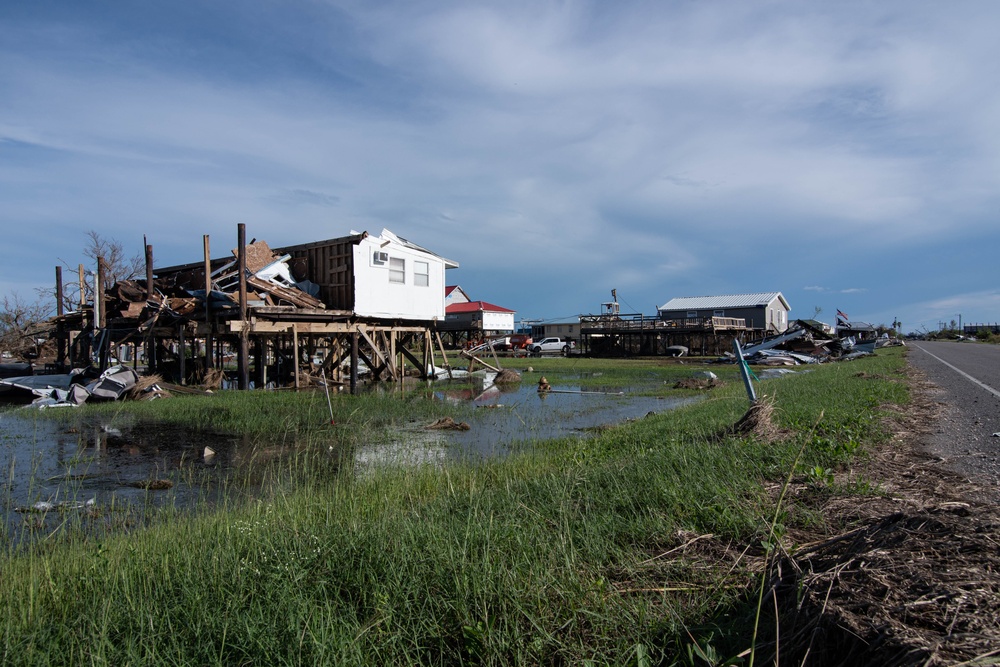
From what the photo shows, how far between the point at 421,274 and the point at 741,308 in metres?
48.2

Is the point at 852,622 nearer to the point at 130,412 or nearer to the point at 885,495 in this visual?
the point at 885,495

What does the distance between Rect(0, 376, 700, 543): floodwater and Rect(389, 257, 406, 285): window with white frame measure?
8624 millimetres

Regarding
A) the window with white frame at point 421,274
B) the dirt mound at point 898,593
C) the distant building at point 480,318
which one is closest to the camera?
the dirt mound at point 898,593

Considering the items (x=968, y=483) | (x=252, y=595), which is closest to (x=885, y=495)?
(x=968, y=483)

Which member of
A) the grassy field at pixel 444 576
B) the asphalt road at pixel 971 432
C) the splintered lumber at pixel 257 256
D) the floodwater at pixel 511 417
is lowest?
the floodwater at pixel 511 417

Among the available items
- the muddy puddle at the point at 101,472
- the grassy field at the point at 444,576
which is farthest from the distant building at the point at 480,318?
the grassy field at the point at 444,576

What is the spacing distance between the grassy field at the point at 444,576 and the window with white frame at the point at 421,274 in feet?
67.6

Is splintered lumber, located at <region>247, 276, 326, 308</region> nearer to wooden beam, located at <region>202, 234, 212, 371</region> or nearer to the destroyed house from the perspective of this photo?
the destroyed house

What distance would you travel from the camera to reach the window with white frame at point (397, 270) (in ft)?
82.9

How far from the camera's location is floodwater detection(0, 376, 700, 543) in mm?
6887

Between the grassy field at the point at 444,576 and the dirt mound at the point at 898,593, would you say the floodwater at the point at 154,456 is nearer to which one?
the grassy field at the point at 444,576

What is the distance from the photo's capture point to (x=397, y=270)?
25.6 m

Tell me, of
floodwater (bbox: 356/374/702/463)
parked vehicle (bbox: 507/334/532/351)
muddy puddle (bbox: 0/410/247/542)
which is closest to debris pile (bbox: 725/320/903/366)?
floodwater (bbox: 356/374/702/463)

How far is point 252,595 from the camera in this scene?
366cm
